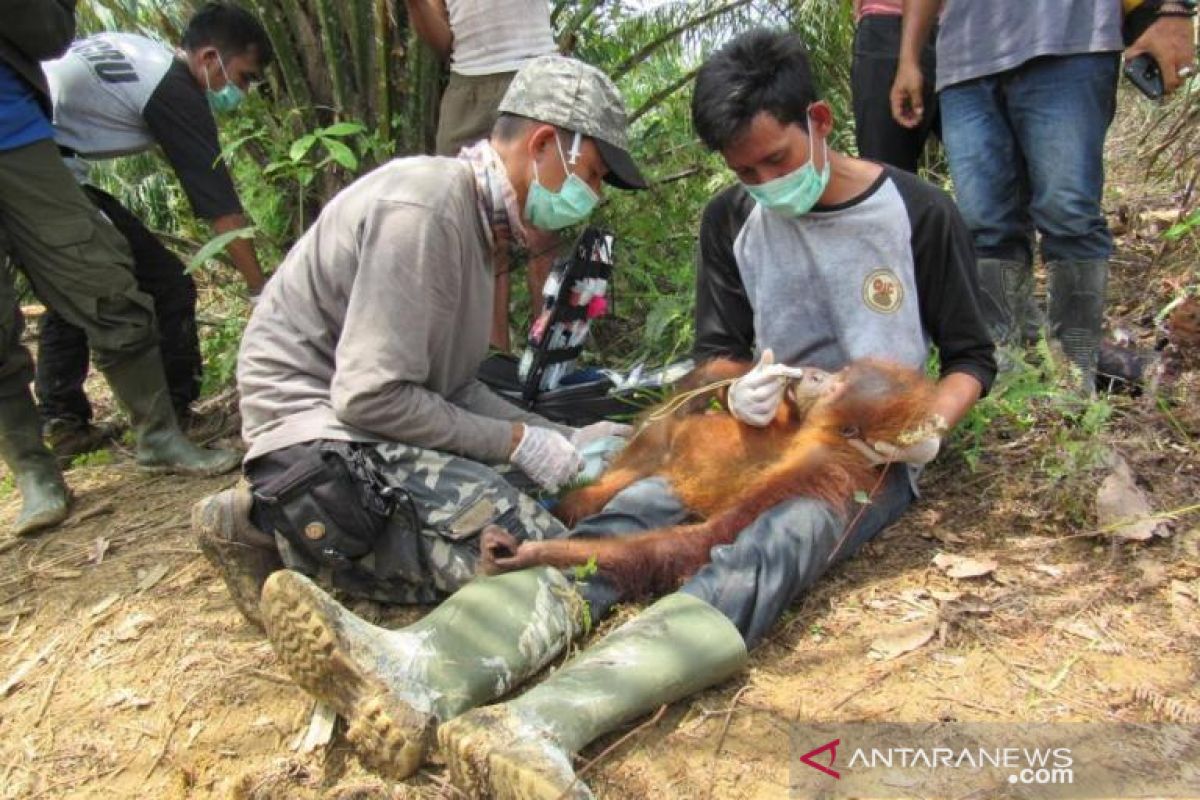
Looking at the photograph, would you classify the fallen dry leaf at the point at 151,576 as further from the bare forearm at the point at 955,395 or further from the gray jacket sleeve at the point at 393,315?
the bare forearm at the point at 955,395

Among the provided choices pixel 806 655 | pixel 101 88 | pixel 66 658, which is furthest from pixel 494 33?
pixel 806 655

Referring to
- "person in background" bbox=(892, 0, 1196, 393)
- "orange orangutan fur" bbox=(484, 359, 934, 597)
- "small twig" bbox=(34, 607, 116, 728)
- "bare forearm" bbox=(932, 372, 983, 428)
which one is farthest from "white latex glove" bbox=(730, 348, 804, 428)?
"small twig" bbox=(34, 607, 116, 728)

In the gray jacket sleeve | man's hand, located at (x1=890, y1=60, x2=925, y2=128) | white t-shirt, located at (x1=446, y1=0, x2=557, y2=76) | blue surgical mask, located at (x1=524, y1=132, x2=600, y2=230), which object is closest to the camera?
the gray jacket sleeve

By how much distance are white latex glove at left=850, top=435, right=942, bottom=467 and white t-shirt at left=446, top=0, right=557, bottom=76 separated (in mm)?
2540

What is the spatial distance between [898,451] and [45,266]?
309cm

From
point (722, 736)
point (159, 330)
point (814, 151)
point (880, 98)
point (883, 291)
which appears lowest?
point (722, 736)

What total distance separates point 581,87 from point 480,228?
49 centimetres

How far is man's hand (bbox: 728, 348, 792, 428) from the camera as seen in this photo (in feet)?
8.49

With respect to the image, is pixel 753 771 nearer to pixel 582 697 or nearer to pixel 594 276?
pixel 582 697

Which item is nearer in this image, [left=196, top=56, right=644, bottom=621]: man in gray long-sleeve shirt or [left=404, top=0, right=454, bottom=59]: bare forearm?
[left=196, top=56, right=644, bottom=621]: man in gray long-sleeve shirt

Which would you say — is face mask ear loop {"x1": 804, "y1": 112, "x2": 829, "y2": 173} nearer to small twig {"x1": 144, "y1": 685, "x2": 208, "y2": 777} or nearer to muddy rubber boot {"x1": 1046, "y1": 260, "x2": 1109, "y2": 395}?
muddy rubber boot {"x1": 1046, "y1": 260, "x2": 1109, "y2": 395}

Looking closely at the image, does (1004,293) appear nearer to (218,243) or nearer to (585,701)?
(585,701)

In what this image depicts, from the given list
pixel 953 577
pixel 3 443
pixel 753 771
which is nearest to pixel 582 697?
pixel 753 771

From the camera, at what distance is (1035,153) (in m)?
3.15
